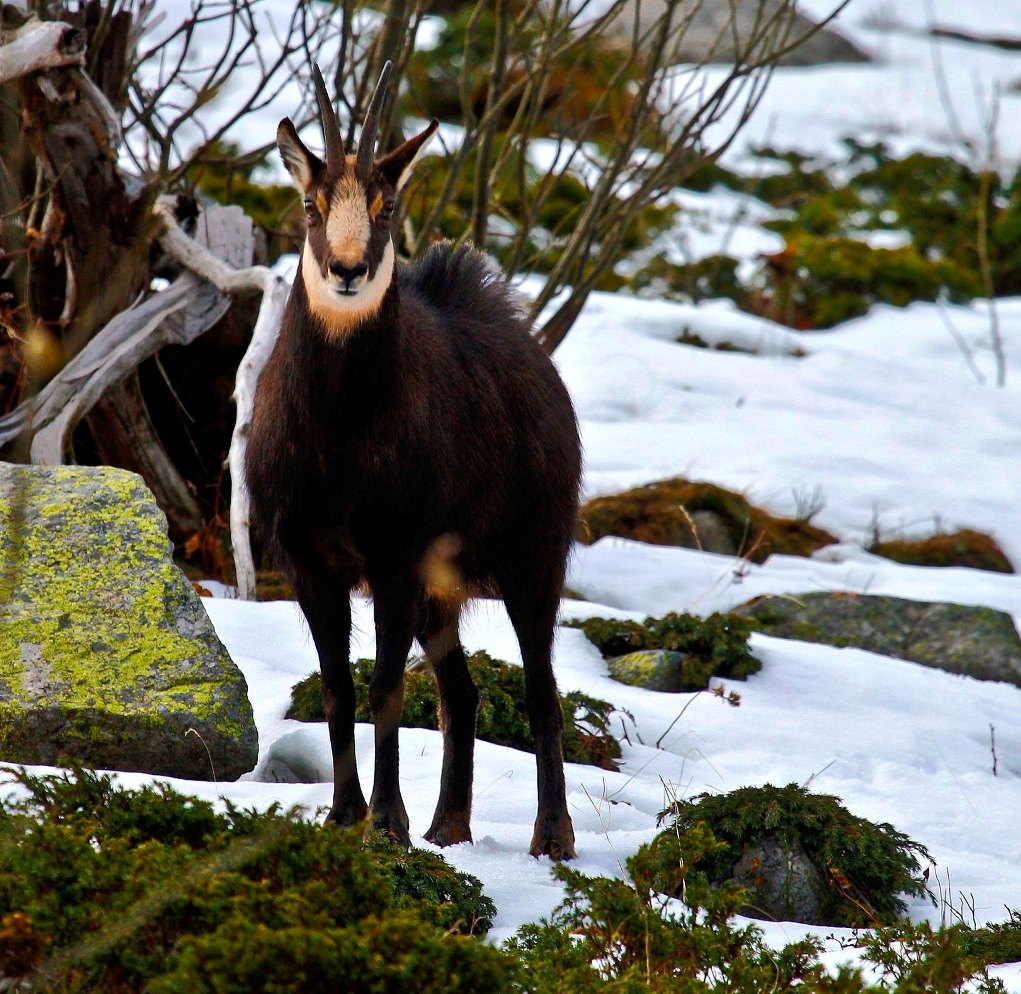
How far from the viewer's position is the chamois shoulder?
195 inches

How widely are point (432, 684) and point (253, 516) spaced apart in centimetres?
154

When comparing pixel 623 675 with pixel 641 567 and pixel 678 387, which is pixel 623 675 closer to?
pixel 641 567

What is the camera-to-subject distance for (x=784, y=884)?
436cm

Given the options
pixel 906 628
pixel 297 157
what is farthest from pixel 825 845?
pixel 906 628

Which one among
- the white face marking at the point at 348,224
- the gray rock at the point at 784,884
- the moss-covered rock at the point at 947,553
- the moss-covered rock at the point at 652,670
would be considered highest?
the white face marking at the point at 348,224

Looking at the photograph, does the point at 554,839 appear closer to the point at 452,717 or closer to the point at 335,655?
the point at 452,717

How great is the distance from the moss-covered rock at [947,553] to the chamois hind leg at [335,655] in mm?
6117

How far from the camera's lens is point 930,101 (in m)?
24.0

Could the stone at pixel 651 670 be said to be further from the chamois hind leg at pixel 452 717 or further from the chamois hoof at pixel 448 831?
the chamois hoof at pixel 448 831

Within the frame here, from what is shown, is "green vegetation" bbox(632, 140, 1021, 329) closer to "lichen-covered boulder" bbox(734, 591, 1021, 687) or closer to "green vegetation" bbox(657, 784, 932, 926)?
"lichen-covered boulder" bbox(734, 591, 1021, 687)

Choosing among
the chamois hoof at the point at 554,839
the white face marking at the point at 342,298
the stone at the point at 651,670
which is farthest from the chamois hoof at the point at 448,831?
the stone at the point at 651,670

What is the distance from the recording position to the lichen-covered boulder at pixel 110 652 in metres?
4.36

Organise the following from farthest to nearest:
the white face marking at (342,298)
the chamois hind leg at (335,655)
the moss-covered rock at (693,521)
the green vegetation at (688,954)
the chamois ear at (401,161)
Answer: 1. the moss-covered rock at (693,521)
2. the chamois hind leg at (335,655)
3. the chamois ear at (401,161)
4. the white face marking at (342,298)
5. the green vegetation at (688,954)

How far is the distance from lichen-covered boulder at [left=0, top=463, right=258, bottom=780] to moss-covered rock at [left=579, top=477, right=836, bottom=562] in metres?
4.17
